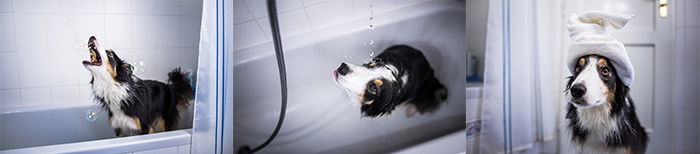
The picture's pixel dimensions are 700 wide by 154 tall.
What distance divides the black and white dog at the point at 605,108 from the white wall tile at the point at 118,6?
6.17 ft

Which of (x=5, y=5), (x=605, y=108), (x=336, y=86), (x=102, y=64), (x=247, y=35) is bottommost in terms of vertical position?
(x=605, y=108)

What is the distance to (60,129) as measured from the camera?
211 centimetres

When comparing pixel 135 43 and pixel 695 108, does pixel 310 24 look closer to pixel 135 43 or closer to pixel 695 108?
pixel 135 43

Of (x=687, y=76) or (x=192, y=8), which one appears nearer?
(x=687, y=76)

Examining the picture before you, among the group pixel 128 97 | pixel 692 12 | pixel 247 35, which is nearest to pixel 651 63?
pixel 692 12

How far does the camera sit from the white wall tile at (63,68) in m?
2.06

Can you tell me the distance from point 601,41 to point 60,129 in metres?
2.18

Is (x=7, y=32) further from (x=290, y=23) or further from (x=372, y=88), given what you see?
(x=372, y=88)

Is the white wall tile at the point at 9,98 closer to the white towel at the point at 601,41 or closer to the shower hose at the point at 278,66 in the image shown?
the shower hose at the point at 278,66

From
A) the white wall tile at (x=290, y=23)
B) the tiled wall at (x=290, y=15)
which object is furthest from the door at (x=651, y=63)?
the white wall tile at (x=290, y=23)

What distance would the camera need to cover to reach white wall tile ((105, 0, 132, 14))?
2135 millimetres

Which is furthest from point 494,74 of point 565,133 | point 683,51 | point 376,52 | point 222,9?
point 222,9

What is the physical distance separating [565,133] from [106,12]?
2043mm

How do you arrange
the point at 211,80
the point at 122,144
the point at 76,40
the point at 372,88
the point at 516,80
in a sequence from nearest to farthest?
1. the point at 122,144
2. the point at 211,80
3. the point at 76,40
4. the point at 372,88
5. the point at 516,80
